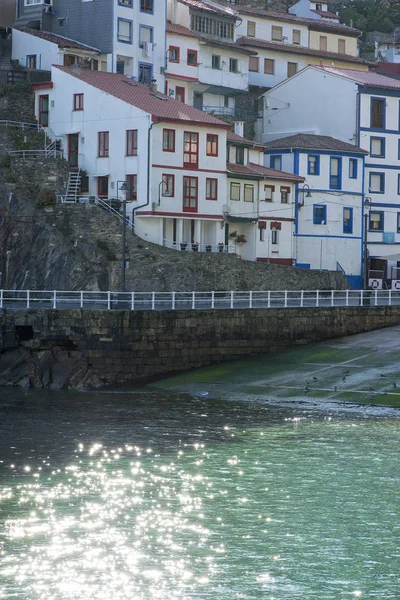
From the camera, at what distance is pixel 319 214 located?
80.0 metres

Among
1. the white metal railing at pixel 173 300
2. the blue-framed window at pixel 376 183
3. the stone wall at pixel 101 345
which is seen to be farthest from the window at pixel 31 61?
the stone wall at pixel 101 345

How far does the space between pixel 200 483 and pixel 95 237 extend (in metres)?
33.3

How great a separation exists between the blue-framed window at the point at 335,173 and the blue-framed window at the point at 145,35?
49.4 ft

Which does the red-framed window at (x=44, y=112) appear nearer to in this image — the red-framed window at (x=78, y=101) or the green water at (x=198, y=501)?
the red-framed window at (x=78, y=101)

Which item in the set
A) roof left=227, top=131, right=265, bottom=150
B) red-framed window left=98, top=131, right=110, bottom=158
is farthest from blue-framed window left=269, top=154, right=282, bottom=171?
red-framed window left=98, top=131, right=110, bottom=158

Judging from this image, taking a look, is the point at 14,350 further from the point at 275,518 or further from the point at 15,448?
the point at 275,518

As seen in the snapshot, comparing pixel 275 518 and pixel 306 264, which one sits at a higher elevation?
pixel 306 264

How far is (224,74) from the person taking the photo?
8994 cm

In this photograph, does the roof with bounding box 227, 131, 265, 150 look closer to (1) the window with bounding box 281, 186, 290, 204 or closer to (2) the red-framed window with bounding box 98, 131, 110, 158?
(1) the window with bounding box 281, 186, 290, 204

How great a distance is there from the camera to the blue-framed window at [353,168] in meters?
82.1

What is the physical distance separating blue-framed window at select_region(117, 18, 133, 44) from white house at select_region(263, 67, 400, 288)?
45.6ft

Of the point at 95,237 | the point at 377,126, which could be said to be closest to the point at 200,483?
the point at 95,237

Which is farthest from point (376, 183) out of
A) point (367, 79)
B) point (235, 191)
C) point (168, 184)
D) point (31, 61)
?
point (31, 61)

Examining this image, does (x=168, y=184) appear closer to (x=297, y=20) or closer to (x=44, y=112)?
(x=44, y=112)
